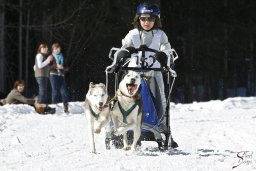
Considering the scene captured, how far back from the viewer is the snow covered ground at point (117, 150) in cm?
625

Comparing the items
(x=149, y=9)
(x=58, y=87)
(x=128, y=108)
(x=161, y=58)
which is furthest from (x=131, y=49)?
(x=58, y=87)

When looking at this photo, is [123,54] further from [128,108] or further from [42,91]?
[42,91]

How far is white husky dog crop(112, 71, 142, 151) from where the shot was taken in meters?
6.89

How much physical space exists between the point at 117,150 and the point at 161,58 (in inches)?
46.3

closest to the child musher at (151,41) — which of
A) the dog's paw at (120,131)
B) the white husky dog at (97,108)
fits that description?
the dog's paw at (120,131)

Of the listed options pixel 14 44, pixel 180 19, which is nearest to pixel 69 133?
pixel 14 44

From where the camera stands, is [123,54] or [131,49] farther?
[131,49]

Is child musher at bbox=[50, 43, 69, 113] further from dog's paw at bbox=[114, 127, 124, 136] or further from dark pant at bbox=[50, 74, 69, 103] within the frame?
dog's paw at bbox=[114, 127, 124, 136]

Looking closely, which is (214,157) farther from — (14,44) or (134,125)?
(14,44)

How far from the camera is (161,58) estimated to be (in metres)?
7.35

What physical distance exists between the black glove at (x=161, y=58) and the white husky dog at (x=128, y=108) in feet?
1.75

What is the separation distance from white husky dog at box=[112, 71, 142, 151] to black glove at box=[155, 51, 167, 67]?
21.0 inches

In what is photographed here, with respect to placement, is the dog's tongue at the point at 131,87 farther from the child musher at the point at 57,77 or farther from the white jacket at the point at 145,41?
the child musher at the point at 57,77

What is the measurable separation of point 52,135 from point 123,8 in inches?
503
